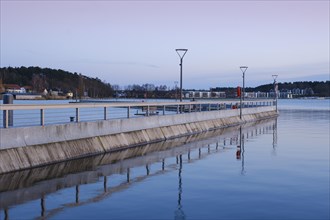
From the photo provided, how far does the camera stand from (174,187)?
14.1m

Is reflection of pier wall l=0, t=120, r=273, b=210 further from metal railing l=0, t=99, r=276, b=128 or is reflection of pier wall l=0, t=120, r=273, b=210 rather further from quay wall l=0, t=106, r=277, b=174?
metal railing l=0, t=99, r=276, b=128

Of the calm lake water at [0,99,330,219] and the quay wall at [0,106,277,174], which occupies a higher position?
the quay wall at [0,106,277,174]

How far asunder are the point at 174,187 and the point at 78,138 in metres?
7.38

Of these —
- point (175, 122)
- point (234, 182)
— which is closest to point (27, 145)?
point (234, 182)

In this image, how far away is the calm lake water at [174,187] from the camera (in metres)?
11.0

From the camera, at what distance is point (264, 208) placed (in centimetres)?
1144

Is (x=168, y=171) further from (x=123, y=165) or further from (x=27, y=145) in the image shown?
(x=27, y=145)

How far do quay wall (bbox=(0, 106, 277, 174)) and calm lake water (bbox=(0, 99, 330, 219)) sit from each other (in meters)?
0.55

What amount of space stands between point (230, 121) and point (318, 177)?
97.0 feet

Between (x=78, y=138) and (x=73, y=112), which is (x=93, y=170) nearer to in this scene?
(x=78, y=138)

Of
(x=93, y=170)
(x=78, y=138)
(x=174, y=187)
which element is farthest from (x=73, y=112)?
(x=174, y=187)

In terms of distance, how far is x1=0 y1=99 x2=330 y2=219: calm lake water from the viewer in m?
11.0

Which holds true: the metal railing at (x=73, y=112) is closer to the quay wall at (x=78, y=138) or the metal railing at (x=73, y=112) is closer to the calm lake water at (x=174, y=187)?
the quay wall at (x=78, y=138)

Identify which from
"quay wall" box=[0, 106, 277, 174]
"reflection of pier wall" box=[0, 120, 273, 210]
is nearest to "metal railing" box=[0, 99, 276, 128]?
"quay wall" box=[0, 106, 277, 174]
